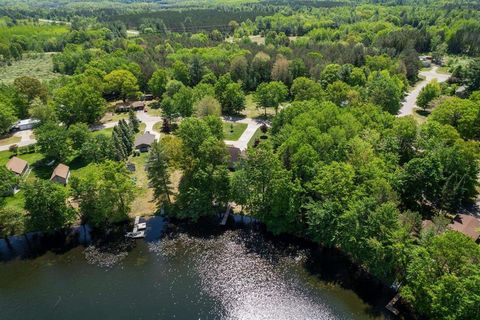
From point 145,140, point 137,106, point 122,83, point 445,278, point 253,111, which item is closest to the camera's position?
point 445,278

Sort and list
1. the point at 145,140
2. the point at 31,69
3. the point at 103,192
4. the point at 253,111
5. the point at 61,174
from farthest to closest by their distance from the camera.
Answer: the point at 31,69 → the point at 253,111 → the point at 145,140 → the point at 61,174 → the point at 103,192

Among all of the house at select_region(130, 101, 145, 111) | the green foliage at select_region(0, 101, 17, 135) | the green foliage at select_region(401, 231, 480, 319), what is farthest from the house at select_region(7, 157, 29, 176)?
the green foliage at select_region(401, 231, 480, 319)

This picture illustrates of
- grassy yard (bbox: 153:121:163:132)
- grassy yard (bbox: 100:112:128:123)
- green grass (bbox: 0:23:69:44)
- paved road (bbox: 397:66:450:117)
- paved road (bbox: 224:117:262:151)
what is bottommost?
paved road (bbox: 397:66:450:117)

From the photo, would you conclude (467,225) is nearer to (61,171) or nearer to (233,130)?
(233,130)

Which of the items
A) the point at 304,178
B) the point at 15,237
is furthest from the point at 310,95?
the point at 15,237

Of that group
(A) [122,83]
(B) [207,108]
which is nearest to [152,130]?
(B) [207,108]

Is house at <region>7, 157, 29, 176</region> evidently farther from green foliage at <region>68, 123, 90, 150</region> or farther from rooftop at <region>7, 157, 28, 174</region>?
green foliage at <region>68, 123, 90, 150</region>

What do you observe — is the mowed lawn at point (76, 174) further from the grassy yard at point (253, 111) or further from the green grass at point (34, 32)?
the green grass at point (34, 32)
